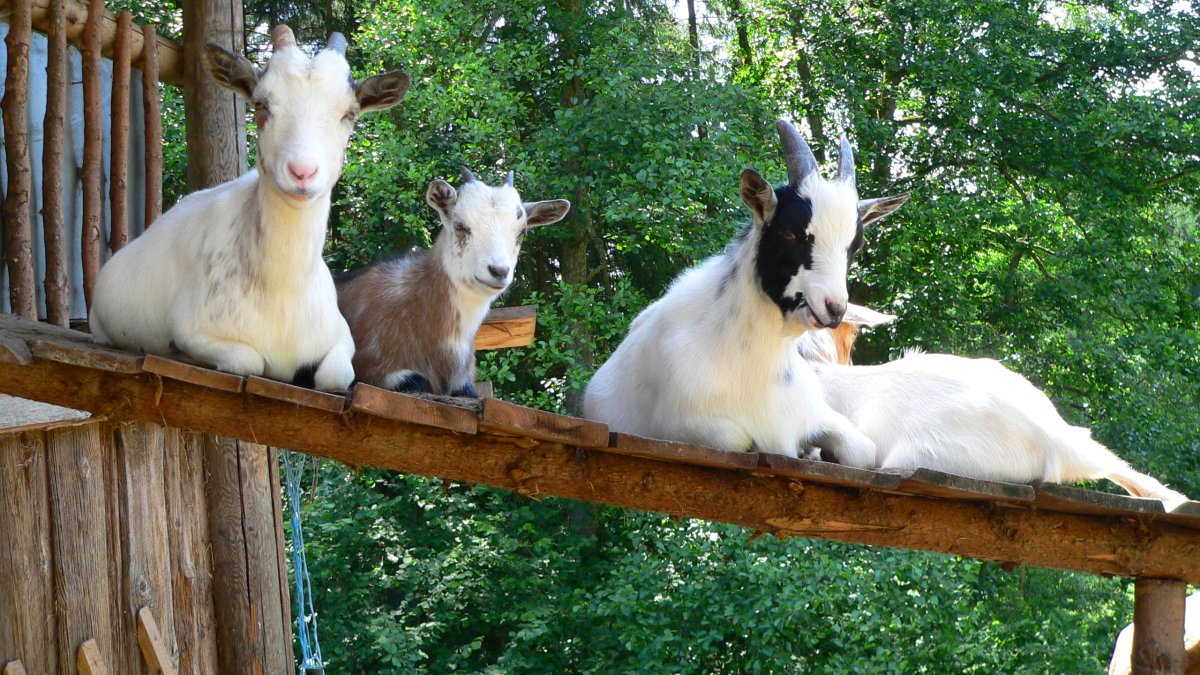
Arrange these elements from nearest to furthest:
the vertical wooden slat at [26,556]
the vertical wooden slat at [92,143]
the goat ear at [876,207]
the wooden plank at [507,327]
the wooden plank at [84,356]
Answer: the wooden plank at [84,356], the vertical wooden slat at [26,556], the goat ear at [876,207], the vertical wooden slat at [92,143], the wooden plank at [507,327]

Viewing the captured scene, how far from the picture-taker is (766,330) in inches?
183

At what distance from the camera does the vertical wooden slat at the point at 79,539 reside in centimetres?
456

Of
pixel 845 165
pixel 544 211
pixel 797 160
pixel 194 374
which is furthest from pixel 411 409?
pixel 845 165

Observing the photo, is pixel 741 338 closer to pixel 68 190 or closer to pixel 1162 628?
pixel 1162 628

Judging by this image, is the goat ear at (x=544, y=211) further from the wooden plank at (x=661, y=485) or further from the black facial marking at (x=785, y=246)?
the wooden plank at (x=661, y=485)

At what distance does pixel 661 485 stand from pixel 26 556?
2256 mm

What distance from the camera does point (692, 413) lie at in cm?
461

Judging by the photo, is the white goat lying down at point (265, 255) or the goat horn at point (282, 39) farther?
the goat horn at point (282, 39)

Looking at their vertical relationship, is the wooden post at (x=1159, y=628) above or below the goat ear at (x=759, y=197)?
below

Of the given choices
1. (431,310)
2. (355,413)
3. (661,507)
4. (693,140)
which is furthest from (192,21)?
(693,140)

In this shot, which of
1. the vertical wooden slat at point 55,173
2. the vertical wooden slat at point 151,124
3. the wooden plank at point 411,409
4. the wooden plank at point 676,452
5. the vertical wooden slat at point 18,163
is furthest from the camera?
the vertical wooden slat at point 151,124

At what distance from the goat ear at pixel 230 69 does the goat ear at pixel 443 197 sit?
1.15 m

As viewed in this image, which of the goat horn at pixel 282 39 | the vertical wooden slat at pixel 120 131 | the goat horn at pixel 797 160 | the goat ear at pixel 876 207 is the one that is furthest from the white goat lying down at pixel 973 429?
the vertical wooden slat at pixel 120 131

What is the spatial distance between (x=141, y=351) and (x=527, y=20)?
9567 mm
